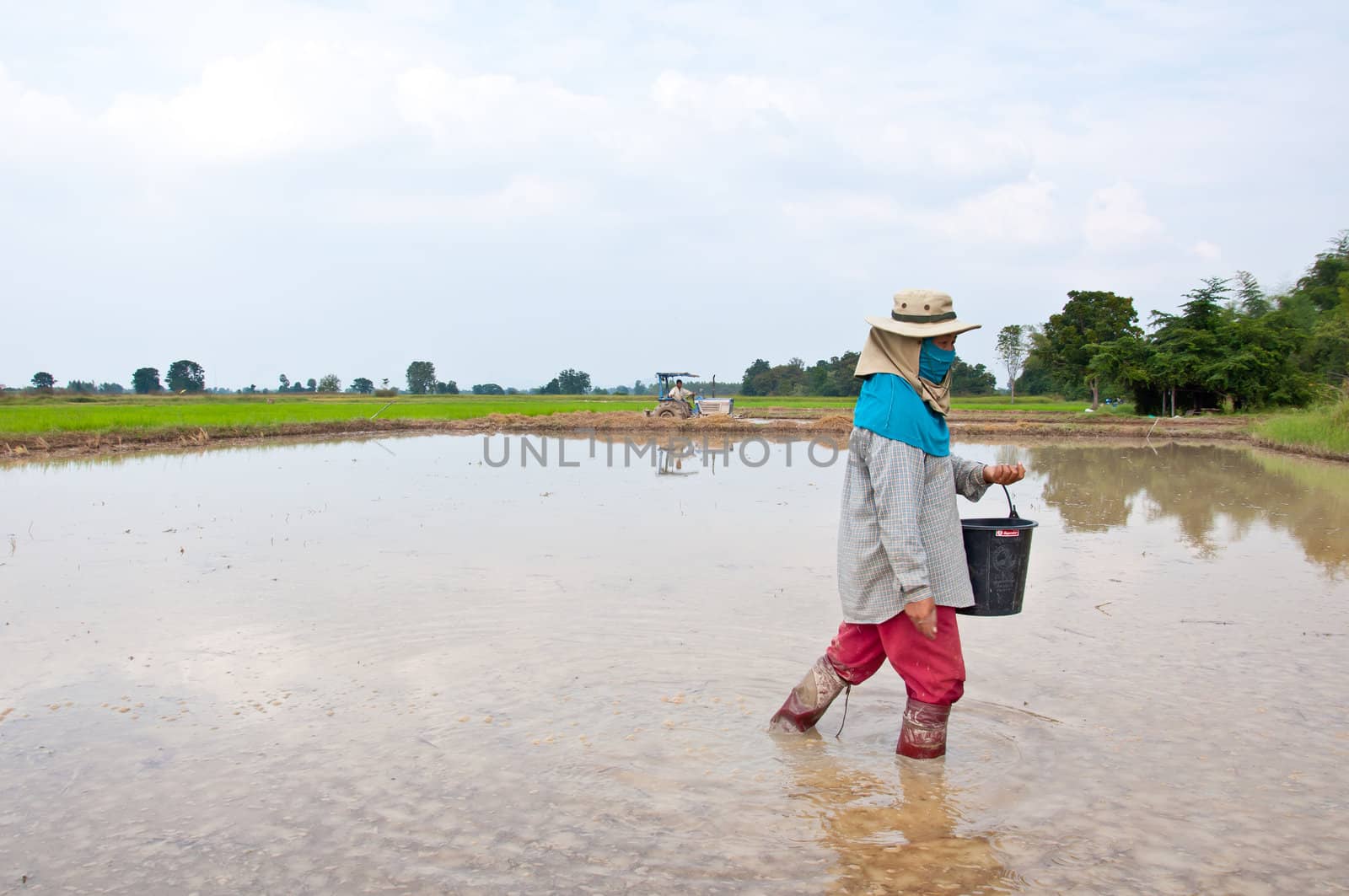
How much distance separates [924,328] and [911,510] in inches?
19.6

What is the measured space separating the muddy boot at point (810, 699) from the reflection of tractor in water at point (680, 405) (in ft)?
71.2

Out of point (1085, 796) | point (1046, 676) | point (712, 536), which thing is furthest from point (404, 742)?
point (712, 536)

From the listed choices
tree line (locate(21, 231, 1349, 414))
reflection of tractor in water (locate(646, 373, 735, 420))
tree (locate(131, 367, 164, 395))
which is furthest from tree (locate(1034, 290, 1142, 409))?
tree (locate(131, 367, 164, 395))

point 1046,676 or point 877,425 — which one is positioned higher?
point 877,425

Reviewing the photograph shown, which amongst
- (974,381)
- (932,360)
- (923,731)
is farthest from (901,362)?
(974,381)

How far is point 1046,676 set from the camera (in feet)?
Answer: 12.7

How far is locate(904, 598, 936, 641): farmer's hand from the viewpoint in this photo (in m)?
2.61

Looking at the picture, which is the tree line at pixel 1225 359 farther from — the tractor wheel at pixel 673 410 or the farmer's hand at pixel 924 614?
the farmer's hand at pixel 924 614

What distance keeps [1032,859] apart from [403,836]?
155 centimetres

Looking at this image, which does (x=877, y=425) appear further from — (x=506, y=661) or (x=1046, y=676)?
(x=506, y=661)

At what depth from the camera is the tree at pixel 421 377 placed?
76688 mm

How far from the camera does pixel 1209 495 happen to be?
399 inches

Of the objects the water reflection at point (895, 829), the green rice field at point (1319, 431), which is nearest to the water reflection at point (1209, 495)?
the green rice field at point (1319, 431)

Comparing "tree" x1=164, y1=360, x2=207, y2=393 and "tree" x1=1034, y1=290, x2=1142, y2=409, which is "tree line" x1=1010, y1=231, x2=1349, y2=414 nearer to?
"tree" x1=1034, y1=290, x2=1142, y2=409
